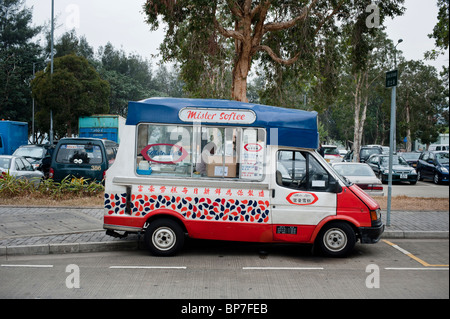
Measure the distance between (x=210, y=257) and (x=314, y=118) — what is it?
3.01m

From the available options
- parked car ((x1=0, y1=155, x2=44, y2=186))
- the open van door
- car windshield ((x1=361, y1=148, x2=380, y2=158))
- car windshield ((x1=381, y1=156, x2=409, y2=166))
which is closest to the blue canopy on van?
the open van door

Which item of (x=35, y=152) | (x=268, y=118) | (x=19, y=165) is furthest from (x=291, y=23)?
(x=35, y=152)

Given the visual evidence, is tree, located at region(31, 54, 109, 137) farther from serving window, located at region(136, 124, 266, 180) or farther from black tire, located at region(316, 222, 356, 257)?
black tire, located at region(316, 222, 356, 257)

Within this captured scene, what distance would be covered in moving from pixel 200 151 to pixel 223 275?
214cm

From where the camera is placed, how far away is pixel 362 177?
566 inches

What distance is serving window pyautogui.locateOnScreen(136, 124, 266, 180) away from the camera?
286 inches

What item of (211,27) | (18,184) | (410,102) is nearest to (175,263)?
(18,184)

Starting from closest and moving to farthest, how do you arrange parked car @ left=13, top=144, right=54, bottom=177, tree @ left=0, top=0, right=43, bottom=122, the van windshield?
the van windshield
parked car @ left=13, top=144, right=54, bottom=177
tree @ left=0, top=0, right=43, bottom=122

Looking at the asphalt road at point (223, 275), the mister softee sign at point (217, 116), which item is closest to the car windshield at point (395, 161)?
the asphalt road at point (223, 275)

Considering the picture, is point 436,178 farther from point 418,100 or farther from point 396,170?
point 418,100

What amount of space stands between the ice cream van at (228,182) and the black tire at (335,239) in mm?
17

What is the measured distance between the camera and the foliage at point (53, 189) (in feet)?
40.7

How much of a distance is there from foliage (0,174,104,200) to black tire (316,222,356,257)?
7634mm
